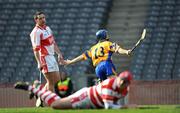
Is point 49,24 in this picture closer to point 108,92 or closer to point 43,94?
point 43,94

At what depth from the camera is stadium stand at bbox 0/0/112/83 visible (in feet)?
87.6

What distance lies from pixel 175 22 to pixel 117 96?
52.0ft

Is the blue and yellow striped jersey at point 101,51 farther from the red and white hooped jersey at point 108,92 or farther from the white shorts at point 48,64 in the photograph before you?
the red and white hooped jersey at point 108,92

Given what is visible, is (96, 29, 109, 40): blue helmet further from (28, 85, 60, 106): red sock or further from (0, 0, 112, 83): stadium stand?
(0, 0, 112, 83): stadium stand

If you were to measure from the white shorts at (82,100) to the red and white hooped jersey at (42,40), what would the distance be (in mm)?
3128

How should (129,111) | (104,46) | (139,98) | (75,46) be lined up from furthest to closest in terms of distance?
(75,46)
(139,98)
(104,46)
(129,111)

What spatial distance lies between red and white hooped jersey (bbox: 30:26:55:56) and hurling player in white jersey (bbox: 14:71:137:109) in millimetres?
2934

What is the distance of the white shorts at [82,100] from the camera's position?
12.2 m

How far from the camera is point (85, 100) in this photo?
12195mm

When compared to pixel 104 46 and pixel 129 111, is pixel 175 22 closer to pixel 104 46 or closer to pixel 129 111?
pixel 104 46

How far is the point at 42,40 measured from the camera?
607 inches

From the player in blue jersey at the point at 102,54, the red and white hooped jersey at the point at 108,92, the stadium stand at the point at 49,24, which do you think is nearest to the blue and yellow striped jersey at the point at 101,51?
the player in blue jersey at the point at 102,54

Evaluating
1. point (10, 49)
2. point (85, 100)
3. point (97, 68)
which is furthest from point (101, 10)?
point (85, 100)

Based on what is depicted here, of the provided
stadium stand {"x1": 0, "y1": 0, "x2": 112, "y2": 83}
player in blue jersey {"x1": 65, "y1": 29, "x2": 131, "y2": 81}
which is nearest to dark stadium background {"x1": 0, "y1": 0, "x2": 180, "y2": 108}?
stadium stand {"x1": 0, "y1": 0, "x2": 112, "y2": 83}
